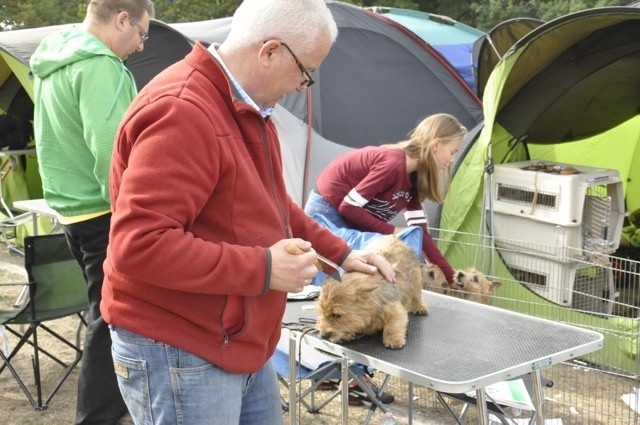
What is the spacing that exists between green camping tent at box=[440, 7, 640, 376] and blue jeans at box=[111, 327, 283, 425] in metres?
3.16

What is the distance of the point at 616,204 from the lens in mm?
5324

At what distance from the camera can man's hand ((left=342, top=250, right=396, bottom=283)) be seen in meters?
2.33

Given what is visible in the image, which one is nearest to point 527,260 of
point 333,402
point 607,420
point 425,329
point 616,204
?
point 616,204

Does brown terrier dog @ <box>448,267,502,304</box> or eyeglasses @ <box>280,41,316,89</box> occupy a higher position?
eyeglasses @ <box>280,41,316,89</box>

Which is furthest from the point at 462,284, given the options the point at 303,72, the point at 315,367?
the point at 303,72

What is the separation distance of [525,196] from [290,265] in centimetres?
373

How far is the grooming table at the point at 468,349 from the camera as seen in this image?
2.29m

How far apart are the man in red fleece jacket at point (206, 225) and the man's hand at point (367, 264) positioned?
54 cm

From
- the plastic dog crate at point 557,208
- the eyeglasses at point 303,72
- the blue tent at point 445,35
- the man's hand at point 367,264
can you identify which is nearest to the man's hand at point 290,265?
the eyeglasses at point 303,72

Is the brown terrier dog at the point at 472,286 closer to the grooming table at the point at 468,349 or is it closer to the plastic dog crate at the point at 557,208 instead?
the plastic dog crate at the point at 557,208

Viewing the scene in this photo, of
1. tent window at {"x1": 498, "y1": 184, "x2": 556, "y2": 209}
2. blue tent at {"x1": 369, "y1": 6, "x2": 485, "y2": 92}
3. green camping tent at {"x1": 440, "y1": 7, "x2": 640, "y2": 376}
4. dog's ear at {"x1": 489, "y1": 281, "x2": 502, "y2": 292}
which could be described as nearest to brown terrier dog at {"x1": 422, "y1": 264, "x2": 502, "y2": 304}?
dog's ear at {"x1": 489, "y1": 281, "x2": 502, "y2": 292}

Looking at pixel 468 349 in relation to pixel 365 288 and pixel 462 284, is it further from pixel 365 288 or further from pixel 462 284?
pixel 462 284

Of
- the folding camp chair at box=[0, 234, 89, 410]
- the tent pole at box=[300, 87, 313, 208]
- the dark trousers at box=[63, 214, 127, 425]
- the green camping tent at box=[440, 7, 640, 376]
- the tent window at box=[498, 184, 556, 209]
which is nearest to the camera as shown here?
the dark trousers at box=[63, 214, 127, 425]

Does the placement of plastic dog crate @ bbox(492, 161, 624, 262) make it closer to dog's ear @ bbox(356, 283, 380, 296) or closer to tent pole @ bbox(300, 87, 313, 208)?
tent pole @ bbox(300, 87, 313, 208)
